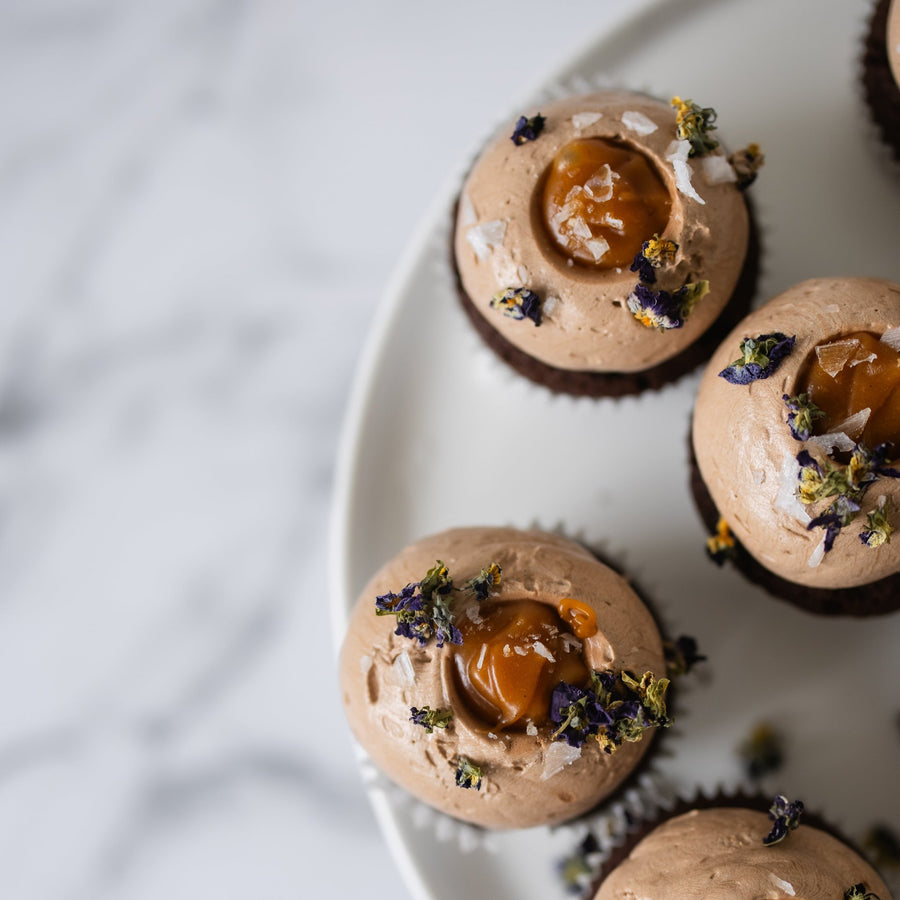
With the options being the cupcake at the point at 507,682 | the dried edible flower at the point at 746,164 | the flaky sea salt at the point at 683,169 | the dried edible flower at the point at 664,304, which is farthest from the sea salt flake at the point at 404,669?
the dried edible flower at the point at 746,164

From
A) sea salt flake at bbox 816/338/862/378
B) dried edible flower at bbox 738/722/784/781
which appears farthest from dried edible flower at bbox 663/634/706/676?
sea salt flake at bbox 816/338/862/378

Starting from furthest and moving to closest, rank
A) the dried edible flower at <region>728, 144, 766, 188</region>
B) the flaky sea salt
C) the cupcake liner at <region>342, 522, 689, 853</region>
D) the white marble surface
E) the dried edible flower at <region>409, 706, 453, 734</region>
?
the white marble surface → the cupcake liner at <region>342, 522, 689, 853</region> → the dried edible flower at <region>728, 144, 766, 188</region> → the flaky sea salt → the dried edible flower at <region>409, 706, 453, 734</region>

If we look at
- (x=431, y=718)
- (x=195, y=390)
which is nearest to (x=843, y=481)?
(x=431, y=718)

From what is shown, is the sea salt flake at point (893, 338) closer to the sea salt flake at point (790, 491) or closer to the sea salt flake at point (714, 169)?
the sea salt flake at point (790, 491)

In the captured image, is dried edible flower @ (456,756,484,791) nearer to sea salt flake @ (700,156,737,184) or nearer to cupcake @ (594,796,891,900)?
cupcake @ (594,796,891,900)

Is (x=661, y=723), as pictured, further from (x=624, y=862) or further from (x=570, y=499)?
(x=570, y=499)
